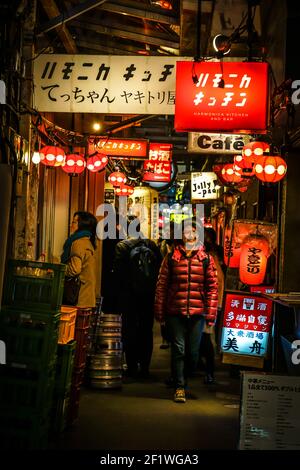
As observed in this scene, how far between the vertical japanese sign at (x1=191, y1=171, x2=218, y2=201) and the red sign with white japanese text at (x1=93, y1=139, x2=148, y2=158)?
754cm

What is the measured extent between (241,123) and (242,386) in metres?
5.24

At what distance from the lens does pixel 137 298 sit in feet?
39.1

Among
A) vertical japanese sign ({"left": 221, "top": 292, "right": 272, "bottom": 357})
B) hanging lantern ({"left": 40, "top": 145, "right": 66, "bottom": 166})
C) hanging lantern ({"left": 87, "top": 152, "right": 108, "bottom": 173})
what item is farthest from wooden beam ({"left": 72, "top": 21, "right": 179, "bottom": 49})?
vertical japanese sign ({"left": 221, "top": 292, "right": 272, "bottom": 357})

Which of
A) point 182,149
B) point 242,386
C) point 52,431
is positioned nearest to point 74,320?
point 52,431

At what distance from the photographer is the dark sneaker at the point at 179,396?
983 centimetres

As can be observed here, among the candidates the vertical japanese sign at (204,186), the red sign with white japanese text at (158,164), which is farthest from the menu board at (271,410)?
the vertical japanese sign at (204,186)

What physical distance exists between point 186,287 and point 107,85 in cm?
414

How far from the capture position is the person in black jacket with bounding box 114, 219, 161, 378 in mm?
11797

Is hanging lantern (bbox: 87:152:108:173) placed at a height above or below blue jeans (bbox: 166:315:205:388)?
above

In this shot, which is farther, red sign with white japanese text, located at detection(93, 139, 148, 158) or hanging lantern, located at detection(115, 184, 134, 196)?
hanging lantern, located at detection(115, 184, 134, 196)

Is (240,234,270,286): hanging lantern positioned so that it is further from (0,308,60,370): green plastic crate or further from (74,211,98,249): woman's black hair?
(0,308,60,370): green plastic crate

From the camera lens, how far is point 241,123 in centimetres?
1020

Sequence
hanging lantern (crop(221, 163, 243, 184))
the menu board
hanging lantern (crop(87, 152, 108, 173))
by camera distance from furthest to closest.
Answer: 1. hanging lantern (crop(221, 163, 243, 184))
2. hanging lantern (crop(87, 152, 108, 173))
3. the menu board
